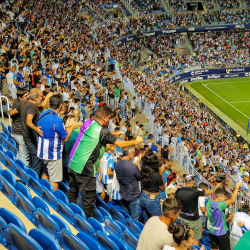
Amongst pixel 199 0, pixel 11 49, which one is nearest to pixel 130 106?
pixel 11 49

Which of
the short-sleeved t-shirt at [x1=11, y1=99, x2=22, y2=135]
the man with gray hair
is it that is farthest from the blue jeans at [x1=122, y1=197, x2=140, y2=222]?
the short-sleeved t-shirt at [x1=11, y1=99, x2=22, y2=135]

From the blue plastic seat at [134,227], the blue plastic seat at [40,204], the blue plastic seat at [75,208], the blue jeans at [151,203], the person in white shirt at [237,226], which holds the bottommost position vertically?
the person in white shirt at [237,226]

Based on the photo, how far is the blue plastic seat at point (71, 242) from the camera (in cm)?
351

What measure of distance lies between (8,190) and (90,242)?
1.71 metres

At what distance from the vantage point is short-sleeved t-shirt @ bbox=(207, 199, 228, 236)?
5781 mm

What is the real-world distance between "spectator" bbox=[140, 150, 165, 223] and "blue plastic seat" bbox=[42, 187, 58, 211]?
150 cm

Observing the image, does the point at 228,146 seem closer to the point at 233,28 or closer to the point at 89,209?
the point at 89,209

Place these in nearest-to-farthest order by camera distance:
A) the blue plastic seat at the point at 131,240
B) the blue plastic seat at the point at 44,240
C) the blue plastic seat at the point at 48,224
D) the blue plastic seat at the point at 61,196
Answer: the blue plastic seat at the point at 44,240 < the blue plastic seat at the point at 48,224 < the blue plastic seat at the point at 131,240 < the blue plastic seat at the point at 61,196

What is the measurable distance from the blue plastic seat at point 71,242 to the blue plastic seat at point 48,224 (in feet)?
0.42

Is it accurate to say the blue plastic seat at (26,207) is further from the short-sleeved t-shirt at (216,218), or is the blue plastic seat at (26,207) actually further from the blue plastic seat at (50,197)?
the short-sleeved t-shirt at (216,218)

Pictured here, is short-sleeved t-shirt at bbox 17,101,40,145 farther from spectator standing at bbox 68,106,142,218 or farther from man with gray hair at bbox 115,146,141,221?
man with gray hair at bbox 115,146,141,221

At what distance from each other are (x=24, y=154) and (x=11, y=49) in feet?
27.1

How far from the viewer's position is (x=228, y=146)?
20.7 m

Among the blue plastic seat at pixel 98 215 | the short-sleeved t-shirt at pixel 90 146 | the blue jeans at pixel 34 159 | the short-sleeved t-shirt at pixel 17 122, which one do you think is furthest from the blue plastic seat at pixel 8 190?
the short-sleeved t-shirt at pixel 17 122
